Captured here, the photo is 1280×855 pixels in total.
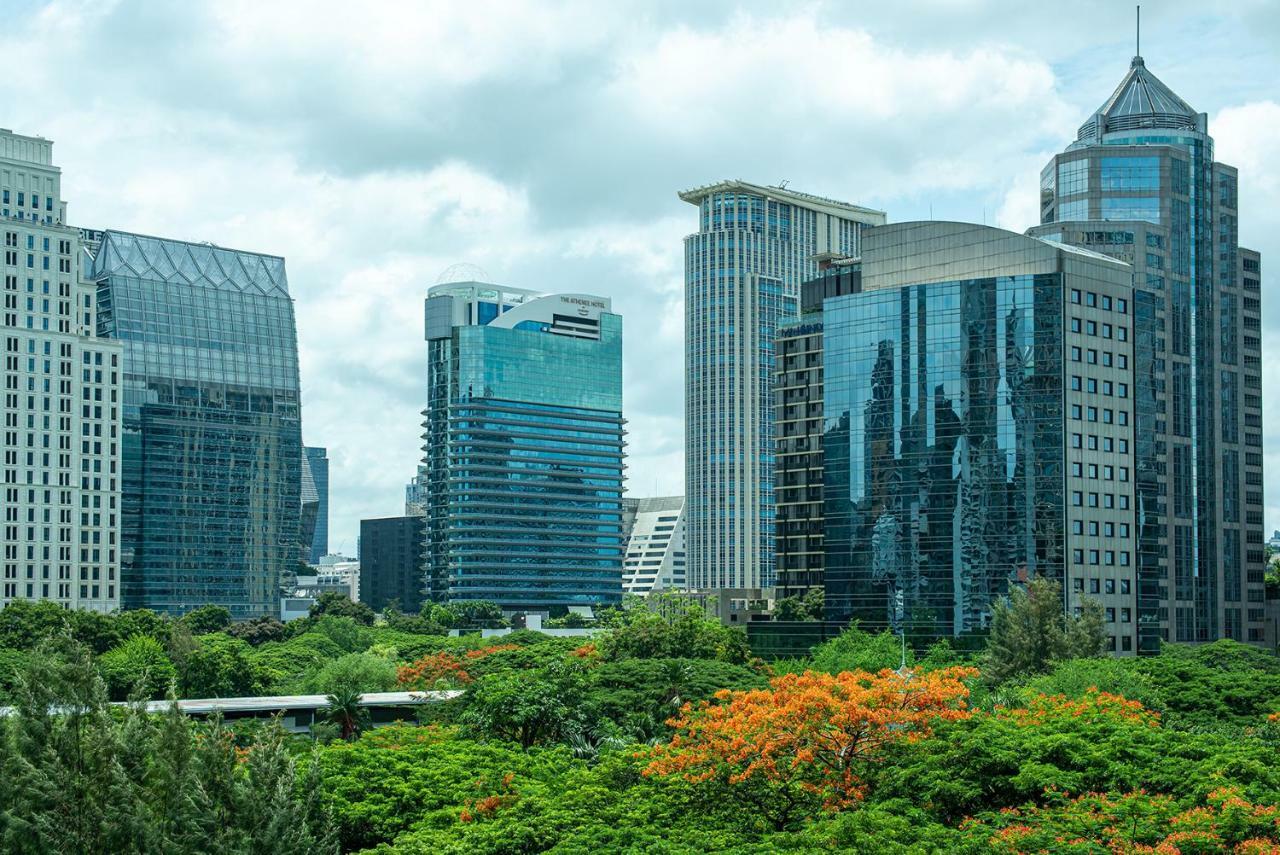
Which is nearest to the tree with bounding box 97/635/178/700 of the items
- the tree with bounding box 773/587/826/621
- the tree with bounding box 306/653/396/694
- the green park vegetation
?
the tree with bounding box 306/653/396/694

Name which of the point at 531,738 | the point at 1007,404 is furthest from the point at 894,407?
the point at 531,738

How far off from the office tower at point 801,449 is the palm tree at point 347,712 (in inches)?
3504

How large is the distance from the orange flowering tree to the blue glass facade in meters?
72.8

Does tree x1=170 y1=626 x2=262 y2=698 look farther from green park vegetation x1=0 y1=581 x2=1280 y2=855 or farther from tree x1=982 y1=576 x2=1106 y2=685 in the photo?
tree x1=982 y1=576 x2=1106 y2=685

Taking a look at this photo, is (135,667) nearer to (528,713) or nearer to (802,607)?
(528,713)

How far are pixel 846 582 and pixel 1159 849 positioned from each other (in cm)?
9490

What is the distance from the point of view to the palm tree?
101 m

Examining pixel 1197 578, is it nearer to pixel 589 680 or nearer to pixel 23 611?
pixel 589 680

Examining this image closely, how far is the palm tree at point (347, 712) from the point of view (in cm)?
10056

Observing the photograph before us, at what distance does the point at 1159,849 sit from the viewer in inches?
1881

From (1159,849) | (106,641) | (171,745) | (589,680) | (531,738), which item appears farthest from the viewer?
(106,641)

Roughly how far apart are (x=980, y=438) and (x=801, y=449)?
2045 inches

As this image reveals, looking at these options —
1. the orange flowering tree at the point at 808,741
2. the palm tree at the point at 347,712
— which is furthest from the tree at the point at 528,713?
the orange flowering tree at the point at 808,741

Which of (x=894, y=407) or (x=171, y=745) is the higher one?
(x=894, y=407)
